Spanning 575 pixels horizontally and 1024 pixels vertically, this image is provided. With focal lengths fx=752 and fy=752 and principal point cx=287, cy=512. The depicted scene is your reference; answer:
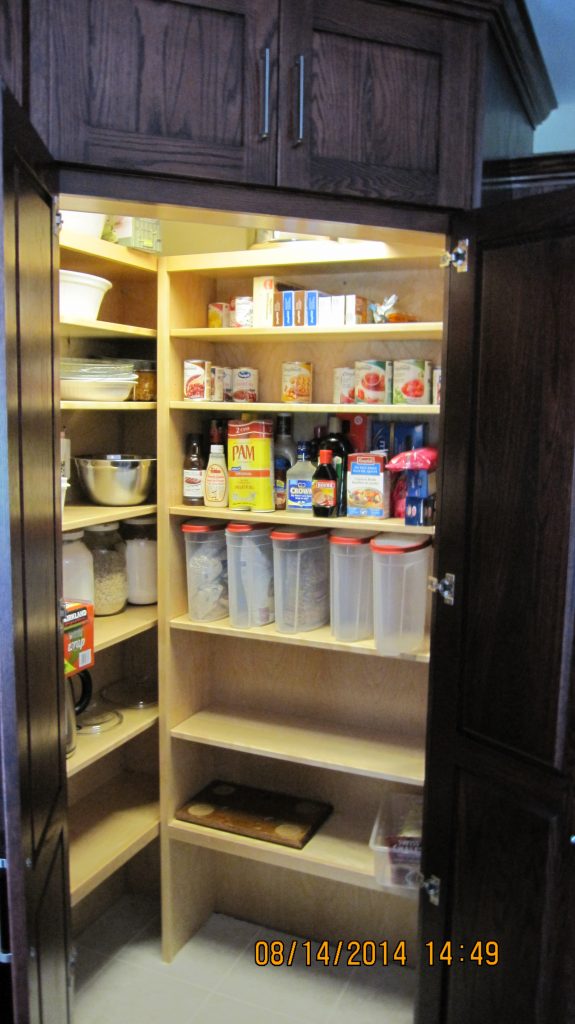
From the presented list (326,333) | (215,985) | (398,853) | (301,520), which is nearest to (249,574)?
(301,520)

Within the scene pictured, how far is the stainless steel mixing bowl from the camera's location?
215 cm

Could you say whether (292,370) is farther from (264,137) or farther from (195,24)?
(195,24)

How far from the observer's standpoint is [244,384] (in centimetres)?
226

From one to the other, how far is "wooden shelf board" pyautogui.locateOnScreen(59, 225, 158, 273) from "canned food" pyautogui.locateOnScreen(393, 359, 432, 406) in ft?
2.52

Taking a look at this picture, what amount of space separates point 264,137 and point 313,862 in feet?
6.01

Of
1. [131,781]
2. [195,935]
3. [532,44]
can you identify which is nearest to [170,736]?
[131,781]

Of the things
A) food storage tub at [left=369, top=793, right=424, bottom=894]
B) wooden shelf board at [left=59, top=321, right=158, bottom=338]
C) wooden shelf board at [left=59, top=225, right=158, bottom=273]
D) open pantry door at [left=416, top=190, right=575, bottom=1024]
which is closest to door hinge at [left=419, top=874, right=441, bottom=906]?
open pantry door at [left=416, top=190, right=575, bottom=1024]

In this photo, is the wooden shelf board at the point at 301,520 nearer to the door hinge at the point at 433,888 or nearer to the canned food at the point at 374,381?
the canned food at the point at 374,381

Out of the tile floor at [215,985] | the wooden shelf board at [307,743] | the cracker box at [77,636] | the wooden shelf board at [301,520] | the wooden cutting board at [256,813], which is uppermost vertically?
the wooden shelf board at [301,520]

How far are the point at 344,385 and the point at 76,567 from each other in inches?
35.6

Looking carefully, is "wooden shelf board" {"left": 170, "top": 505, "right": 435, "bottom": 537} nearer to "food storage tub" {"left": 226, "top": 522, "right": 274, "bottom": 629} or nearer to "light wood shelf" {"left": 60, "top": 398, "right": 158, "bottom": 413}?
"food storage tub" {"left": 226, "top": 522, "right": 274, "bottom": 629}

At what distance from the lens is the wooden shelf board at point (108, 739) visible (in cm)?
198

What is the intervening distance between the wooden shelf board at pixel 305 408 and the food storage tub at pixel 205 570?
1.18 feet

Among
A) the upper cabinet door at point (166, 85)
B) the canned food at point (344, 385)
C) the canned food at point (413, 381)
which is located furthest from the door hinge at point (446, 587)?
the upper cabinet door at point (166, 85)
